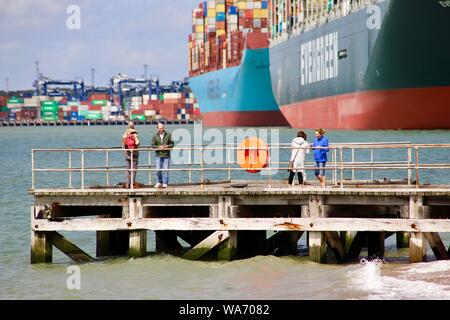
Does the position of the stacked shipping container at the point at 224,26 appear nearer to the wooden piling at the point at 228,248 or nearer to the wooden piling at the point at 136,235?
the wooden piling at the point at 136,235

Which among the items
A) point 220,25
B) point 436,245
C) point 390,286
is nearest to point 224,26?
point 220,25

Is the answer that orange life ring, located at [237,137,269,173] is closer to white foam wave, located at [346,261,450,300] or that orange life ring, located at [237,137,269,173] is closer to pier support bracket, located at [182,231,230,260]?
pier support bracket, located at [182,231,230,260]

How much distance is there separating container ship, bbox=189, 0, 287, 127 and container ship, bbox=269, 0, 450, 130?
90.7 feet

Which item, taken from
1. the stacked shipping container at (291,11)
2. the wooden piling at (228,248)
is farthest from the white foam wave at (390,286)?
the stacked shipping container at (291,11)

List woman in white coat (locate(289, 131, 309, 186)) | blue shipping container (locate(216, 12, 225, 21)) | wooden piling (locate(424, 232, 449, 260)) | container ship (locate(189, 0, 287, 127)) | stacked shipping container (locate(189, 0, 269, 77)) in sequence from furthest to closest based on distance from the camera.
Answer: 1. blue shipping container (locate(216, 12, 225, 21))
2. stacked shipping container (locate(189, 0, 269, 77))
3. container ship (locate(189, 0, 287, 127))
4. woman in white coat (locate(289, 131, 309, 186))
5. wooden piling (locate(424, 232, 449, 260))

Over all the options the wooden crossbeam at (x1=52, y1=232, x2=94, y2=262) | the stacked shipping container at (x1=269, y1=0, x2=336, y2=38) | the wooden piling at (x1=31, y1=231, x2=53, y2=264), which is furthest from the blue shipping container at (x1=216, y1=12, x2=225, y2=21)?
the wooden piling at (x1=31, y1=231, x2=53, y2=264)

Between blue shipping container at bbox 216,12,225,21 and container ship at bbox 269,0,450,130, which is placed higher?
blue shipping container at bbox 216,12,225,21

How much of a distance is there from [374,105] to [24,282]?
59892 millimetres

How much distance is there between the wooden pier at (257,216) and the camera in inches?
887

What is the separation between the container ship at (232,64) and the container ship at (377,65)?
27.6 metres

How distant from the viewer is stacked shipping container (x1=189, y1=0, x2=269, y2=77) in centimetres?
14438

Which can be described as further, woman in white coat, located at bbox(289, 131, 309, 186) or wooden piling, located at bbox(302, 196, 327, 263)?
A: woman in white coat, located at bbox(289, 131, 309, 186)

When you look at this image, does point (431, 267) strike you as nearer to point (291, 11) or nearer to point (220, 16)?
point (291, 11)

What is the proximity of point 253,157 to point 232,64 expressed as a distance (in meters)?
113
